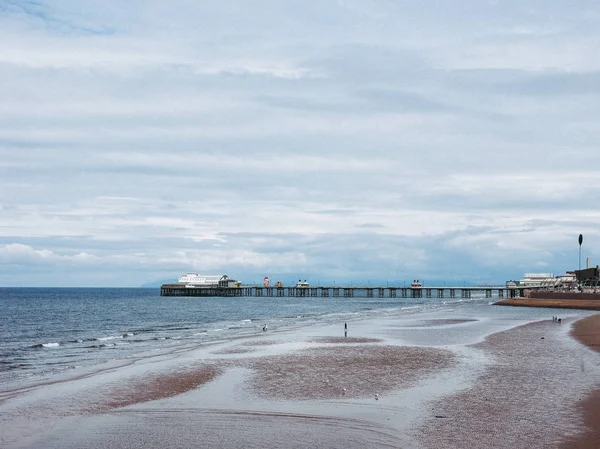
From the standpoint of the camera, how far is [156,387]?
2541cm

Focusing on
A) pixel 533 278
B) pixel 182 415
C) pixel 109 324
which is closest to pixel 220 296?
pixel 533 278

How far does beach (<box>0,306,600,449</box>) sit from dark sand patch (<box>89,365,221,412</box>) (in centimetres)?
5

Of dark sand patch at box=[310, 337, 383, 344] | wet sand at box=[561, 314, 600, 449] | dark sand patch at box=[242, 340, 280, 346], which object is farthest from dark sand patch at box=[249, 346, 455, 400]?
wet sand at box=[561, 314, 600, 449]

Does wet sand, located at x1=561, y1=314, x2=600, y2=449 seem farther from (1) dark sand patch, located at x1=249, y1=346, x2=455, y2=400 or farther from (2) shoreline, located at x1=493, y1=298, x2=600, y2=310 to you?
(2) shoreline, located at x1=493, y1=298, x2=600, y2=310

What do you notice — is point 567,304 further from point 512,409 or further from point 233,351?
point 512,409

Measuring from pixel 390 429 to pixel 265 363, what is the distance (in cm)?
1485

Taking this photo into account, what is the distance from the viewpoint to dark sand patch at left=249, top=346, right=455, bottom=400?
24203mm

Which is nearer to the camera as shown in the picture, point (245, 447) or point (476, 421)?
point (245, 447)

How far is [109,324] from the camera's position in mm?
69000

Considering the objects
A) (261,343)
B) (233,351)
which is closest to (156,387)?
(233,351)

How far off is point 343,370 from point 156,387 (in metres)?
8.70

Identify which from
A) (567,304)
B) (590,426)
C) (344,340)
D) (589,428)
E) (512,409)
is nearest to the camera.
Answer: (589,428)

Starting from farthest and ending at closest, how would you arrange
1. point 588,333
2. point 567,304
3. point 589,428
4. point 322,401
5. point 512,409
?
point 567,304 → point 588,333 → point 322,401 → point 512,409 → point 589,428

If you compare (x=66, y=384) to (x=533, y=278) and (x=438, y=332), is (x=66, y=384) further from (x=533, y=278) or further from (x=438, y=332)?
(x=533, y=278)
